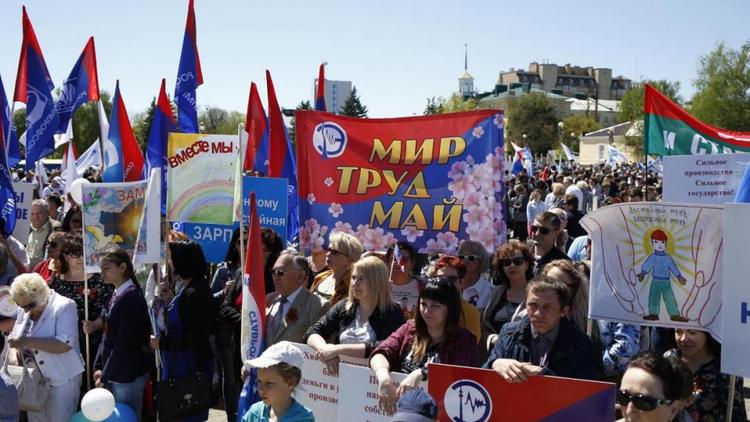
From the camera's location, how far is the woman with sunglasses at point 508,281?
18.4 feet

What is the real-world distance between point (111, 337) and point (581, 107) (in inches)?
5772

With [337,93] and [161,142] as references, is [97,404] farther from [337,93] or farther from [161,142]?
[337,93]

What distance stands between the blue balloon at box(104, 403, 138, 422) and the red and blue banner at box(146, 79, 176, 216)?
3583 mm

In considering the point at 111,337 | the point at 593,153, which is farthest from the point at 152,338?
the point at 593,153

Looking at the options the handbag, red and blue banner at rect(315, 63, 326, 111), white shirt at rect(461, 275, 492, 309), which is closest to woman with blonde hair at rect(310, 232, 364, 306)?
white shirt at rect(461, 275, 492, 309)

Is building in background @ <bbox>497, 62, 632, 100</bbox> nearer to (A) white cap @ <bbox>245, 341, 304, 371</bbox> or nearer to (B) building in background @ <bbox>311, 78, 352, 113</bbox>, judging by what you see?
(B) building in background @ <bbox>311, 78, 352, 113</bbox>

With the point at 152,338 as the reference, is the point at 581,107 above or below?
above

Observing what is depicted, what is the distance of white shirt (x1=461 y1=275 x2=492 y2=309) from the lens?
613 centimetres

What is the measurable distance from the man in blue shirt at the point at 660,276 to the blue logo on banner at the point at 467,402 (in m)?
1.11

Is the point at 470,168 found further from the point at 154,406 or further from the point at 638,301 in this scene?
the point at 154,406

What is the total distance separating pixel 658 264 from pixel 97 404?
357cm

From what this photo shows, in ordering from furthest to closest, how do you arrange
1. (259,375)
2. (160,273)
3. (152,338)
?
(160,273) < (152,338) < (259,375)

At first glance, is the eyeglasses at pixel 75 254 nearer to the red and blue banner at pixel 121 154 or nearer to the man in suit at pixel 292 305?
the man in suit at pixel 292 305

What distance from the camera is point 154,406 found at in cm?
605
